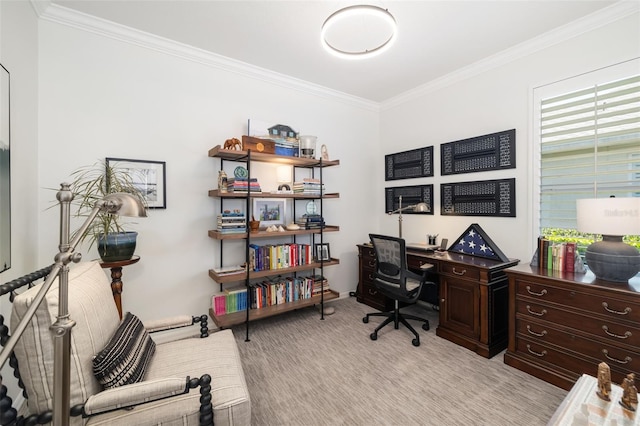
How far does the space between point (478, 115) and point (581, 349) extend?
2.41m

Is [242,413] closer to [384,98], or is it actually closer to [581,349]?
[581,349]

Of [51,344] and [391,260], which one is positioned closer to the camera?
[51,344]

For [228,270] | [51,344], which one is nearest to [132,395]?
[51,344]

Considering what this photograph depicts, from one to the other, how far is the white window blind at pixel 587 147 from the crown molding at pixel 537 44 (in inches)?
20.1

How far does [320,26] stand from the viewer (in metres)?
2.45

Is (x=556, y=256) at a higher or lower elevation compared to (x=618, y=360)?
higher

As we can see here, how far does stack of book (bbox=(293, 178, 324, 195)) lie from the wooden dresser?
2.08m

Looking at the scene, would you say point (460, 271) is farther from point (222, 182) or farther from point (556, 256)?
point (222, 182)

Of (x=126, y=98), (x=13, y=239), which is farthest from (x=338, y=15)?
(x=13, y=239)

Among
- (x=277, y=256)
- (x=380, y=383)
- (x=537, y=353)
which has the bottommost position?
(x=380, y=383)

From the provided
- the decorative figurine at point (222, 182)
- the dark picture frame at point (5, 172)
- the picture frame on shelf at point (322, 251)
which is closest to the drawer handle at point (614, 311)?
the picture frame on shelf at point (322, 251)

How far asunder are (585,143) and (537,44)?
108 cm

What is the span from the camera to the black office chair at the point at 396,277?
8.83ft

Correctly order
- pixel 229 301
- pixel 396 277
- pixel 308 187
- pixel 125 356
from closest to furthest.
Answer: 1. pixel 125 356
2. pixel 396 277
3. pixel 229 301
4. pixel 308 187
